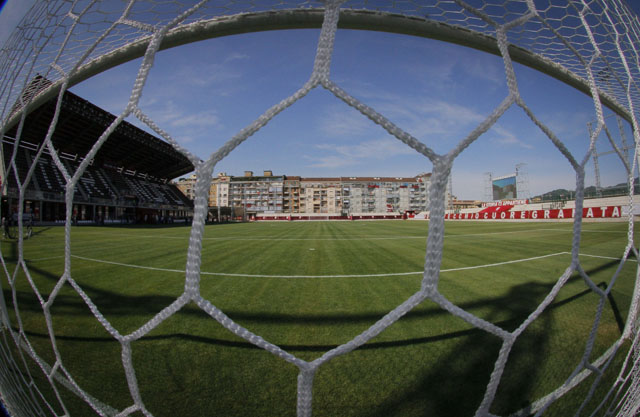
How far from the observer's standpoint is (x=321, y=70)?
0.67 m

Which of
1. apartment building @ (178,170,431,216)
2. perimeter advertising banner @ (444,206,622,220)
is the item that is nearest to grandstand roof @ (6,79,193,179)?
perimeter advertising banner @ (444,206,622,220)

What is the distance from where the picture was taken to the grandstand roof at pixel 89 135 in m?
1.57

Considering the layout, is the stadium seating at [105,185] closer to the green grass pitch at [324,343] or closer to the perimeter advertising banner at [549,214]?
the green grass pitch at [324,343]

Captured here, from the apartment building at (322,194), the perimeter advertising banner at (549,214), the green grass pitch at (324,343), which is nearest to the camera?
the green grass pitch at (324,343)

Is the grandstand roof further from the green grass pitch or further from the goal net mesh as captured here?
the green grass pitch

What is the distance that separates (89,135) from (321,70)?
5271mm

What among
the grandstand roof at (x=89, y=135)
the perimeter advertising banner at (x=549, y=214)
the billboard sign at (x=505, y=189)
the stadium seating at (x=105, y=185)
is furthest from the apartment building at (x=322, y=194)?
the grandstand roof at (x=89, y=135)

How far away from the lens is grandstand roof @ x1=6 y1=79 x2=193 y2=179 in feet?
5.15

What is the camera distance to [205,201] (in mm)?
587

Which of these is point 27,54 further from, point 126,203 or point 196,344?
point 126,203

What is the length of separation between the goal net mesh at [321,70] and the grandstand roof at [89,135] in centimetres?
22

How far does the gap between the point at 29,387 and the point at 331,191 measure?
157 feet

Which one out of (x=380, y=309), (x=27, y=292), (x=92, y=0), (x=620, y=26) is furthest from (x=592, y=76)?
(x=27, y=292)

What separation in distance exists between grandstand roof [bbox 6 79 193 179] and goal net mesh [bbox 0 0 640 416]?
0.22 metres
